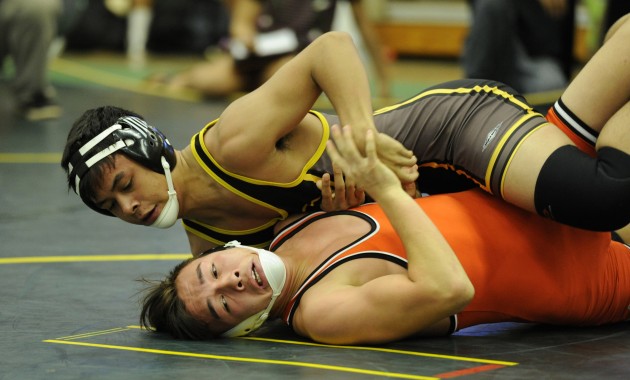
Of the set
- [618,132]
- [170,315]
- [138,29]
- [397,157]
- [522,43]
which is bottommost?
[138,29]

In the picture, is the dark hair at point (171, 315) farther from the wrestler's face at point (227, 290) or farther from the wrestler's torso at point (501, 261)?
the wrestler's torso at point (501, 261)

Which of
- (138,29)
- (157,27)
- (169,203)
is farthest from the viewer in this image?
(157,27)

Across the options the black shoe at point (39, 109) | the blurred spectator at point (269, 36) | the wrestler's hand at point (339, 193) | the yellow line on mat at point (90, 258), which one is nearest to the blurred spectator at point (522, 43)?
the blurred spectator at point (269, 36)

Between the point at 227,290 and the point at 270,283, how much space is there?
0.41ft

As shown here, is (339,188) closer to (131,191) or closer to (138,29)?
(131,191)

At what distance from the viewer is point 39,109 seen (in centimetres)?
825

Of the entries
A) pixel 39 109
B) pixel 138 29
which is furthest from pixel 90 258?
pixel 138 29

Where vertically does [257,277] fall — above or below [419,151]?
below

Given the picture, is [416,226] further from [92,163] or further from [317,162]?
[92,163]

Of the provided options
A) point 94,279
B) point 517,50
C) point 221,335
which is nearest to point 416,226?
point 221,335

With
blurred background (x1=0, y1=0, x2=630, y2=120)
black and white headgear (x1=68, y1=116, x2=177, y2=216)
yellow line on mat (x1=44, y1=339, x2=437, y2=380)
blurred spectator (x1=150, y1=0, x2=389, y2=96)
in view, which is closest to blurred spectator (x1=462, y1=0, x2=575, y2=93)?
blurred background (x1=0, y1=0, x2=630, y2=120)

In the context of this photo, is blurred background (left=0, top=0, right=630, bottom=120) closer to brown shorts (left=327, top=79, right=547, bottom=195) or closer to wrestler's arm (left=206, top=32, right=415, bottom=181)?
brown shorts (left=327, top=79, right=547, bottom=195)

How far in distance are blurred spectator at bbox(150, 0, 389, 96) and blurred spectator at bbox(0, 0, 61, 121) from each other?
162 centimetres

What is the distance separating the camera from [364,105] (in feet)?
11.0
